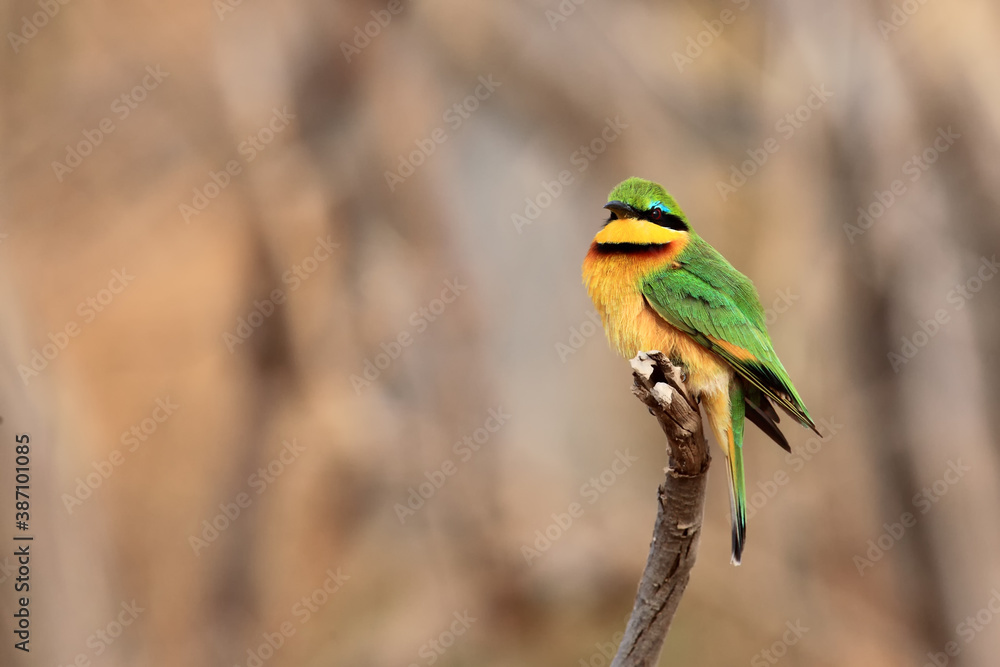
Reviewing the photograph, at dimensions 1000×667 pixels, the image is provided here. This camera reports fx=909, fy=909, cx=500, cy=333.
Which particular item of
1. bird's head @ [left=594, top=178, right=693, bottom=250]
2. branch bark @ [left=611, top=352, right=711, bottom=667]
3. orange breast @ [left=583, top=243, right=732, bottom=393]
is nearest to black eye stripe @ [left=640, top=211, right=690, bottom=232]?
bird's head @ [left=594, top=178, right=693, bottom=250]

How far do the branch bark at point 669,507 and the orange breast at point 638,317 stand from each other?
0.51 metres

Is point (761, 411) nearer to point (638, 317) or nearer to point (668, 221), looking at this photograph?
point (638, 317)

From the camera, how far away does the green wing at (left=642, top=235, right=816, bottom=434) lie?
315cm

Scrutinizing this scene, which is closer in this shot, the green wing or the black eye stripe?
the green wing

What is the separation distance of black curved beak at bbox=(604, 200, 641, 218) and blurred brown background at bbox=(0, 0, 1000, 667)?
263cm

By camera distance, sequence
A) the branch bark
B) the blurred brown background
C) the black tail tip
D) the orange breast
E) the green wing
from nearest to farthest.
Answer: the branch bark
the black tail tip
the green wing
the orange breast
the blurred brown background

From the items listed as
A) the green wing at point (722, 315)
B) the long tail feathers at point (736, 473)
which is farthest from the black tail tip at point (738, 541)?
the green wing at point (722, 315)

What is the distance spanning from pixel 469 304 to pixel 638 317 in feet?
8.83

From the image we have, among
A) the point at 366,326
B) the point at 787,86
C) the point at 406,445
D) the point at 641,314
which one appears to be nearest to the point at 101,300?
the point at 366,326

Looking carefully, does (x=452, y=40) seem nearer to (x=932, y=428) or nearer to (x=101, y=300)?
(x=101, y=300)

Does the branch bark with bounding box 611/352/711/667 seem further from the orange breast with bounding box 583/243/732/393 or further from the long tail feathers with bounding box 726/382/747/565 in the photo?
the orange breast with bounding box 583/243/732/393

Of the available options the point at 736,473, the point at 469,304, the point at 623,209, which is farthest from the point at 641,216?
the point at 469,304

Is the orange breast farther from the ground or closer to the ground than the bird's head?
closer to the ground

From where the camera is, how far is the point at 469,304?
19.7 feet
